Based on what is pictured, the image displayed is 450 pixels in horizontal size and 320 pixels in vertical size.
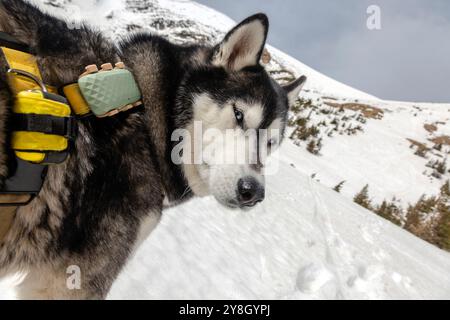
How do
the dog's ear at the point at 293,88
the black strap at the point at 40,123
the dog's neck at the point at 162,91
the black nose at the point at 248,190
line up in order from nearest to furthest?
the black strap at the point at 40,123, the dog's neck at the point at 162,91, the black nose at the point at 248,190, the dog's ear at the point at 293,88

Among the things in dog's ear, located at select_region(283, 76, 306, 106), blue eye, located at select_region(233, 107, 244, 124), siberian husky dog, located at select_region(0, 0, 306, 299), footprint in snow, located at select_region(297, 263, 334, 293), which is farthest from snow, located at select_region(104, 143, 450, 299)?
dog's ear, located at select_region(283, 76, 306, 106)

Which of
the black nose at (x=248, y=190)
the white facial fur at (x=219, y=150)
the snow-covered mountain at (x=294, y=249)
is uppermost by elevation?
the white facial fur at (x=219, y=150)

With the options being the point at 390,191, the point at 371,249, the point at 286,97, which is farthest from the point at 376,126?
the point at 286,97

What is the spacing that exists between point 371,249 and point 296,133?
5.86 m

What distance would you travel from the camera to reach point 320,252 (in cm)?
395

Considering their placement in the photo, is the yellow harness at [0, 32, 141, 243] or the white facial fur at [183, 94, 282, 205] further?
the white facial fur at [183, 94, 282, 205]

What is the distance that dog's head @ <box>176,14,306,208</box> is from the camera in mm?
2168

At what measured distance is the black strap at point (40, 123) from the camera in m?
1.27

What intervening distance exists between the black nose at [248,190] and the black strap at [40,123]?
1.15 m

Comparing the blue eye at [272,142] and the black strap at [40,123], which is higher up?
the black strap at [40,123]

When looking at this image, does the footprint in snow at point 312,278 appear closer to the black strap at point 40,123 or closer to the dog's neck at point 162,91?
the dog's neck at point 162,91

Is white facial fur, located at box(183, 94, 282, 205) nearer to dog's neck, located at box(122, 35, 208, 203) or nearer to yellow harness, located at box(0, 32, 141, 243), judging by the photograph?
dog's neck, located at box(122, 35, 208, 203)

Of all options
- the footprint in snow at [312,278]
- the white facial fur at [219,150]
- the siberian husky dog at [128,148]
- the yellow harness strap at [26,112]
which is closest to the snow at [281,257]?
Result: the footprint in snow at [312,278]

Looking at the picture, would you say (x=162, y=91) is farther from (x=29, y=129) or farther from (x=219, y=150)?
(x=29, y=129)
